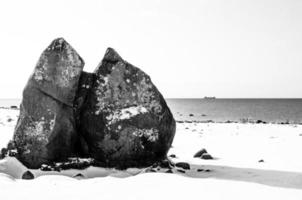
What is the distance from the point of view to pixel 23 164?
780 centimetres

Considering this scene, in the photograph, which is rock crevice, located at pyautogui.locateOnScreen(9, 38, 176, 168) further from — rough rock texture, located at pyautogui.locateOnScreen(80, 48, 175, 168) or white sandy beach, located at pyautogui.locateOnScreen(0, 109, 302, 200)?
white sandy beach, located at pyautogui.locateOnScreen(0, 109, 302, 200)

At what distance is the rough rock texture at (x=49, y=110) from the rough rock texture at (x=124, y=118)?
49 centimetres

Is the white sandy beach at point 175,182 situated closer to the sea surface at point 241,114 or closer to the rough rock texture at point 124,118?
the rough rock texture at point 124,118

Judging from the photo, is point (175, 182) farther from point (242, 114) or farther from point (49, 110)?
point (242, 114)

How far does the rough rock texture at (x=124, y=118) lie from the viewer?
8125 mm

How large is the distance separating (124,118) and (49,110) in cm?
177

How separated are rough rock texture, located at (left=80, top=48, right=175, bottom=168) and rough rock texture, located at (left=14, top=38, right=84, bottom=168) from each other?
492mm

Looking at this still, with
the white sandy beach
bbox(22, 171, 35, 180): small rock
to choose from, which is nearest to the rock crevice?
the white sandy beach

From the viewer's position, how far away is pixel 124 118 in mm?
8266

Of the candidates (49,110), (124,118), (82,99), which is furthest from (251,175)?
(49,110)

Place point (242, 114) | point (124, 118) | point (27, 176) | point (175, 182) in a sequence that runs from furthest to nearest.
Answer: point (242, 114)
point (124, 118)
point (27, 176)
point (175, 182)

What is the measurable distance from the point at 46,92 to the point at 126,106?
194 centimetres

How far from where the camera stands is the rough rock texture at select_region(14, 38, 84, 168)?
7859 mm

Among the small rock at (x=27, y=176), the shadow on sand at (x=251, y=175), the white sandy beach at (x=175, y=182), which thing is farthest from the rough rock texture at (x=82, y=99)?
the shadow on sand at (x=251, y=175)
